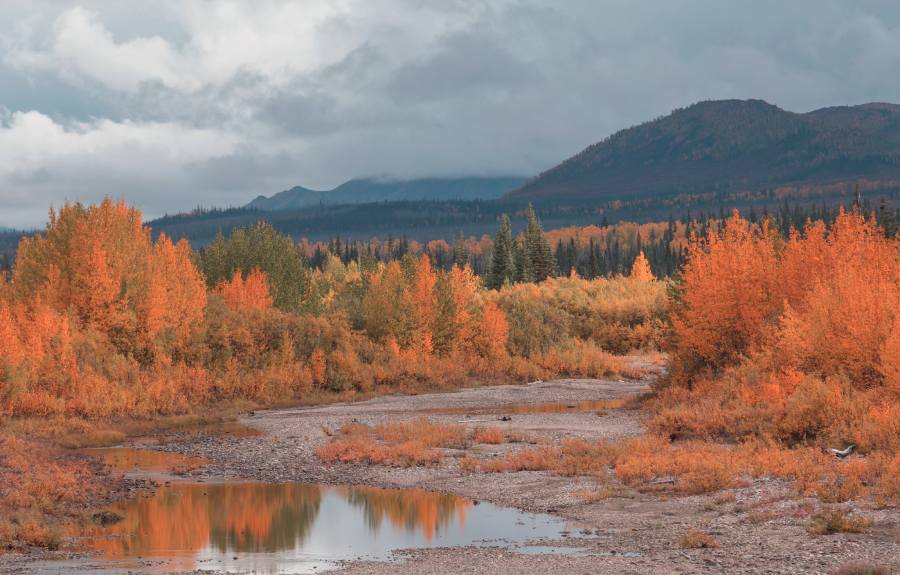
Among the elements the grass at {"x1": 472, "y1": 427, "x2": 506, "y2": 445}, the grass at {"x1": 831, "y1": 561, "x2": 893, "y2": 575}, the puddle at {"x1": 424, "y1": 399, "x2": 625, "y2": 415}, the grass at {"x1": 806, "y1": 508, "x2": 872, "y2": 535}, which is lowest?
the puddle at {"x1": 424, "y1": 399, "x2": 625, "y2": 415}

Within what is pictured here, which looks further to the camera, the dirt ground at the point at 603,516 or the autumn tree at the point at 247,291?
the autumn tree at the point at 247,291

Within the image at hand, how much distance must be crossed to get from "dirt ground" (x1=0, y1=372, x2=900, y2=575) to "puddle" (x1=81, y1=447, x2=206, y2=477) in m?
1.05

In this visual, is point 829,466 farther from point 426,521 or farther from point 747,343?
point 747,343

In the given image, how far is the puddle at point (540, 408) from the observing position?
185ft

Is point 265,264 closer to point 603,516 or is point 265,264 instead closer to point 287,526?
point 287,526

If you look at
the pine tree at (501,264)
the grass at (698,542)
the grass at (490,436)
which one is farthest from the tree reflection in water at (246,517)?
the pine tree at (501,264)

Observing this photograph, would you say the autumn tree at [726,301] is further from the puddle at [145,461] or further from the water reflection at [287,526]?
the puddle at [145,461]

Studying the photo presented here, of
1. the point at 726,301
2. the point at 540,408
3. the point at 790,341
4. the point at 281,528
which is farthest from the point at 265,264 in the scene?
the point at 281,528

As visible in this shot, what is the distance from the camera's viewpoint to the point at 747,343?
A: 161ft

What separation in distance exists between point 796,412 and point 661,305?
226 feet

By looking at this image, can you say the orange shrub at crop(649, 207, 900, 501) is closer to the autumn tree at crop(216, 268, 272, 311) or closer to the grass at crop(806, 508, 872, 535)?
the grass at crop(806, 508, 872, 535)

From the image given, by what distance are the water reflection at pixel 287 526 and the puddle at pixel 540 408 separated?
25419 millimetres

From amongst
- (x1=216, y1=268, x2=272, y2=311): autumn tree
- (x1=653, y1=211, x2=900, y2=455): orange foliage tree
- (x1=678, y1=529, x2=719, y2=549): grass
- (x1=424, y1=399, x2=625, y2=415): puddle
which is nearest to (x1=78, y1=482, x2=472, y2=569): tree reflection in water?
(x1=678, y1=529, x2=719, y2=549): grass

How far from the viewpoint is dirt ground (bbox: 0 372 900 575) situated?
762 inches
